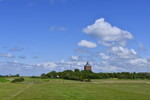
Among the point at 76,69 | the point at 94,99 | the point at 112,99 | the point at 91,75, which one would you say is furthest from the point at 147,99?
the point at 76,69

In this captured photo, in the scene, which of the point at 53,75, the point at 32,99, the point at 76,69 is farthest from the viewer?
the point at 76,69

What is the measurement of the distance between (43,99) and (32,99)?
1.14m

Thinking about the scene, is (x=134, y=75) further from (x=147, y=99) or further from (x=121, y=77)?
(x=147, y=99)

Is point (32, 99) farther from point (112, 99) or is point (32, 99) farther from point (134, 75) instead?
point (134, 75)

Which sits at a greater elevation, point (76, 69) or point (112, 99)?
point (76, 69)

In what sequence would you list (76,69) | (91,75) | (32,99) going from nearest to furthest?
(32,99) → (91,75) → (76,69)

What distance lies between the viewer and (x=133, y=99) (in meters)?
29.7

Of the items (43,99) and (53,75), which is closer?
(43,99)

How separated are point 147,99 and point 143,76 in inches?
5112

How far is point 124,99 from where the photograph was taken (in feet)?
97.7

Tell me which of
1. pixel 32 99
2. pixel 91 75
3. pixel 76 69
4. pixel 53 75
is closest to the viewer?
pixel 32 99

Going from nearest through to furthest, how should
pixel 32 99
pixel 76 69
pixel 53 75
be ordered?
pixel 32 99 → pixel 53 75 → pixel 76 69

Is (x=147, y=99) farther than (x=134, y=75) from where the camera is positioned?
No

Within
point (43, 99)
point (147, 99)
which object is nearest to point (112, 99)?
point (147, 99)
